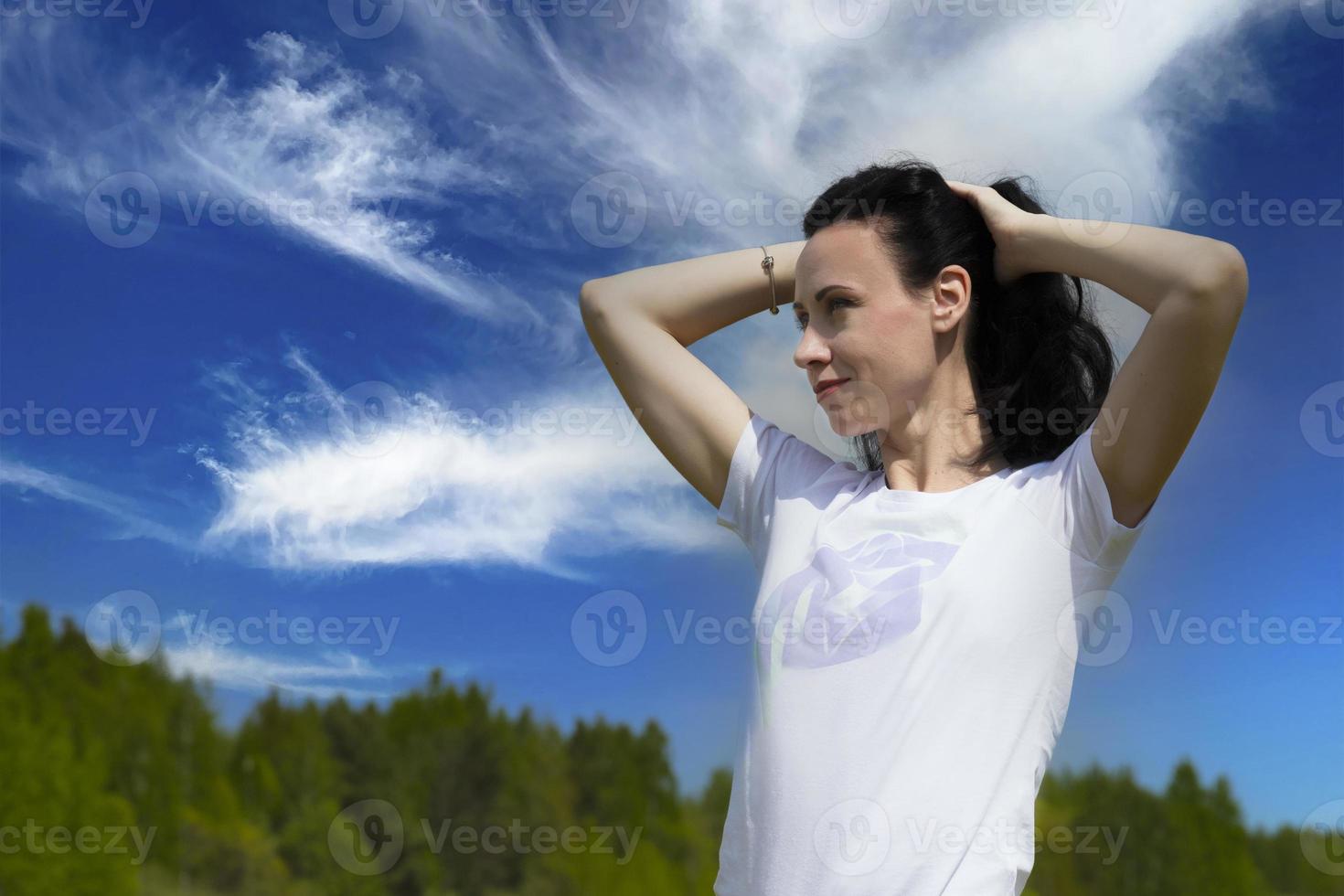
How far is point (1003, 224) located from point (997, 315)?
7.3 inches

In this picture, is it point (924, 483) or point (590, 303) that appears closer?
point (924, 483)

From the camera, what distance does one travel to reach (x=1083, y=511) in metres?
1.84

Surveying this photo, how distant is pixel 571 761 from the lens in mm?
21766

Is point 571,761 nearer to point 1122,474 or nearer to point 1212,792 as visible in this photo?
point 1212,792

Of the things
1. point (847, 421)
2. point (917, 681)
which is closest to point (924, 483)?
point (847, 421)

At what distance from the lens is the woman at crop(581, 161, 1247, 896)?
5.55ft

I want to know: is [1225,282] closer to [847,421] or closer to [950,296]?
[950,296]
